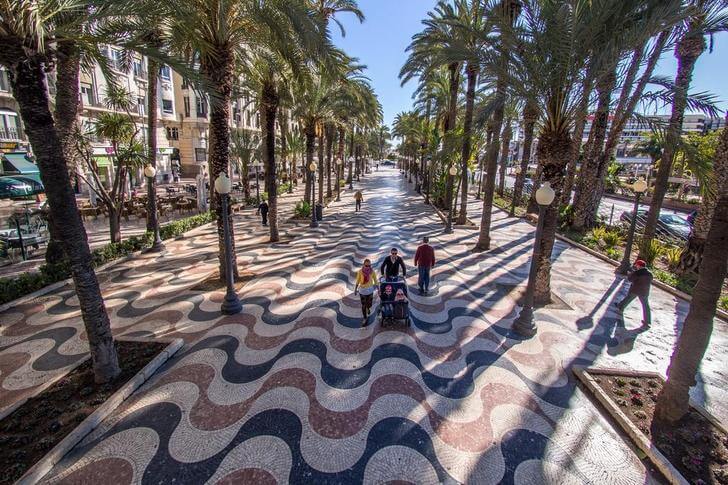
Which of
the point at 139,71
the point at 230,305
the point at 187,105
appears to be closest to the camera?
the point at 230,305

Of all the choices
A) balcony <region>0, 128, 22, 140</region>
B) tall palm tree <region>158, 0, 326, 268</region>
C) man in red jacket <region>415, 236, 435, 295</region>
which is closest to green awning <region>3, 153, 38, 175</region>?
balcony <region>0, 128, 22, 140</region>

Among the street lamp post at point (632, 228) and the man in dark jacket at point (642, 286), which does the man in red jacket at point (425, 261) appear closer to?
the man in dark jacket at point (642, 286)

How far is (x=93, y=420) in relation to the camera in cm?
457

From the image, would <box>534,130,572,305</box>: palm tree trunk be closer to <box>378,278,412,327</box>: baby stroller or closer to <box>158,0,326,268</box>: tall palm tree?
<box>378,278,412,327</box>: baby stroller

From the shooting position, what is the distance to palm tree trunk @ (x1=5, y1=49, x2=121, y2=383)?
4.29 meters

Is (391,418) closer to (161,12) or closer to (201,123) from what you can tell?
(161,12)

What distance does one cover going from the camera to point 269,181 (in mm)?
13719

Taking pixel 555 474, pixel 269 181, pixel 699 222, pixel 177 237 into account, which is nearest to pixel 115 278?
pixel 177 237

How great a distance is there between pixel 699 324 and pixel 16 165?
35652mm

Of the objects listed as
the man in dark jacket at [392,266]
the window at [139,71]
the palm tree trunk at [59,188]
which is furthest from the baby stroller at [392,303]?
the window at [139,71]

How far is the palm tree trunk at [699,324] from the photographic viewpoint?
4.29 metres

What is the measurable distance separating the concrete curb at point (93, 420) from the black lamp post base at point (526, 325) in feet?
23.5

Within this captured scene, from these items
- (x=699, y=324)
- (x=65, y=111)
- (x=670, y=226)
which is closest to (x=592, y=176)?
(x=670, y=226)

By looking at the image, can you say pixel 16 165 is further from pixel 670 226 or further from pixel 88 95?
pixel 670 226
